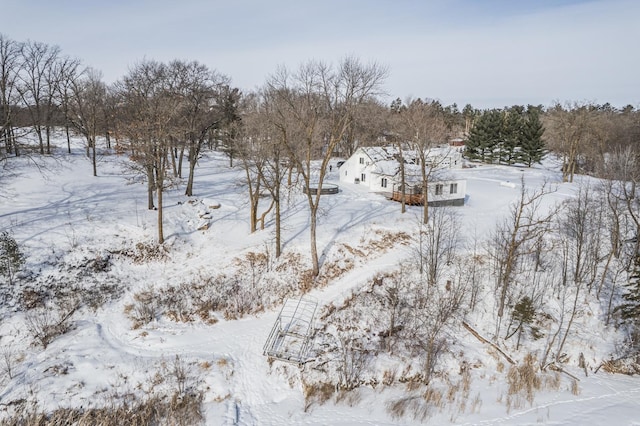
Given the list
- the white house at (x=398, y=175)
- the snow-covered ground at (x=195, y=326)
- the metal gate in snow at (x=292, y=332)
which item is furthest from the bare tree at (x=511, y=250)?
the metal gate in snow at (x=292, y=332)

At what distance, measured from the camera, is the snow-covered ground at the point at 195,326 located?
1336 cm

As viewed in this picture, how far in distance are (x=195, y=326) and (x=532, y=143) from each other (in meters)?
58.5

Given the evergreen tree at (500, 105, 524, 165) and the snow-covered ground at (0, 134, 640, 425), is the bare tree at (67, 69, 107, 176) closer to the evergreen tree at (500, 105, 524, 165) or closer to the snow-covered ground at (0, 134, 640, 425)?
the snow-covered ground at (0, 134, 640, 425)

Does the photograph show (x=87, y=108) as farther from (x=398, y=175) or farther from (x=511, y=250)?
(x=511, y=250)

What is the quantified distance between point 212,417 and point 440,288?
44.9 feet

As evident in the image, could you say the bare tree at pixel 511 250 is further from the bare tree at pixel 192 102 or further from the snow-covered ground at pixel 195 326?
the bare tree at pixel 192 102

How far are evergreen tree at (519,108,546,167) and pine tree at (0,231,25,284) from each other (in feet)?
209

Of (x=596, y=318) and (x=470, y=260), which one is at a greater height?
(x=470, y=260)

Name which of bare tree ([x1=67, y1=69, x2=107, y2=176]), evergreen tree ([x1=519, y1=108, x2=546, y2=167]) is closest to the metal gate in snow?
bare tree ([x1=67, y1=69, x2=107, y2=176])

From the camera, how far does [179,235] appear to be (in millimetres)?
24344

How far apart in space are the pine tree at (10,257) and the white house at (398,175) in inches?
1024

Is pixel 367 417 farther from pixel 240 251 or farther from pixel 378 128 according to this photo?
pixel 378 128

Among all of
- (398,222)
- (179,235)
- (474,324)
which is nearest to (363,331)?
(474,324)

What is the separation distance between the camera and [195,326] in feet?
57.5
